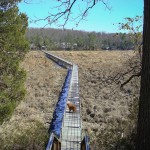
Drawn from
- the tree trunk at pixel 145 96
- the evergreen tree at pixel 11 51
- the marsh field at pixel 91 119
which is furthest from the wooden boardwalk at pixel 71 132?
the tree trunk at pixel 145 96

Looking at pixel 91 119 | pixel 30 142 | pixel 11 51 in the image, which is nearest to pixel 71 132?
pixel 30 142

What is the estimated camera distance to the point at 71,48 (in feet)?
586

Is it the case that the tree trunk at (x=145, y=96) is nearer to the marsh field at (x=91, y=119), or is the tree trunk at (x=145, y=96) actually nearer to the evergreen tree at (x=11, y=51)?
the marsh field at (x=91, y=119)

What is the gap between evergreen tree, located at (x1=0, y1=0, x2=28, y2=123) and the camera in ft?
53.2

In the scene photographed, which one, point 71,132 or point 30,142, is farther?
point 71,132

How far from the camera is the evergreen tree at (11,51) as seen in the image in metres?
16.2

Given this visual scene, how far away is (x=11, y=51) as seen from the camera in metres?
16.5

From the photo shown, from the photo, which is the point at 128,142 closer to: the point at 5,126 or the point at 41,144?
the point at 41,144

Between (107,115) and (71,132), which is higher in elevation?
(71,132)

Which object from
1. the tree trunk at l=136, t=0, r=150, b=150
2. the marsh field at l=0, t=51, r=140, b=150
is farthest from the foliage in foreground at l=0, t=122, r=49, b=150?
the tree trunk at l=136, t=0, r=150, b=150

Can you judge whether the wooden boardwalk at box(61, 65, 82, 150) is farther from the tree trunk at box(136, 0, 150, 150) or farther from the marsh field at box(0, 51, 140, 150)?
the tree trunk at box(136, 0, 150, 150)

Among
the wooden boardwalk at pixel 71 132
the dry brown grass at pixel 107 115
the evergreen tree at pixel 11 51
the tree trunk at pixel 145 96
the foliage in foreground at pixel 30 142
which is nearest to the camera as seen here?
the tree trunk at pixel 145 96

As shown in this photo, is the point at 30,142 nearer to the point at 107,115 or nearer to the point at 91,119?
the point at 91,119

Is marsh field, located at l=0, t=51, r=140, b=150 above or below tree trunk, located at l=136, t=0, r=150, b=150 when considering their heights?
below
